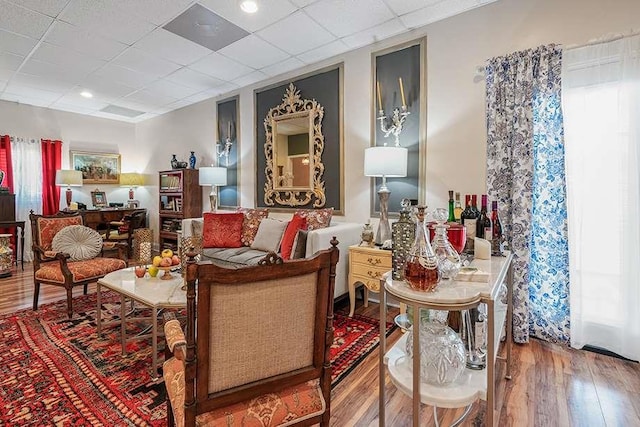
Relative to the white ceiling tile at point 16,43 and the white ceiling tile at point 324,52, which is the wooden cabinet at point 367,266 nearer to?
the white ceiling tile at point 324,52

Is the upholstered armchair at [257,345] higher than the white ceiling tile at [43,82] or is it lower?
lower

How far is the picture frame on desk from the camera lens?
20.5 feet

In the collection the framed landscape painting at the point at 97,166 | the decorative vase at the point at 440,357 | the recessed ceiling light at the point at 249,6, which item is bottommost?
the decorative vase at the point at 440,357

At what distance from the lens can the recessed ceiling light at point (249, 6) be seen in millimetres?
2693

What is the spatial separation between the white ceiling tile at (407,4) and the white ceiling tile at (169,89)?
3268 mm

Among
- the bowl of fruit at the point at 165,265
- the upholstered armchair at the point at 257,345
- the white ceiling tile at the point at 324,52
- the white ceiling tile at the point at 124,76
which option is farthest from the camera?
the white ceiling tile at the point at 124,76

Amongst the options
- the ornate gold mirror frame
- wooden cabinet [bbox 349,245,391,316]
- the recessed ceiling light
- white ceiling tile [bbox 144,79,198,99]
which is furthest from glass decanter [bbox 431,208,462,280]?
white ceiling tile [bbox 144,79,198,99]

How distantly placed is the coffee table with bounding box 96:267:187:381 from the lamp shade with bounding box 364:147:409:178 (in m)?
1.95

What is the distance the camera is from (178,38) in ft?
10.9

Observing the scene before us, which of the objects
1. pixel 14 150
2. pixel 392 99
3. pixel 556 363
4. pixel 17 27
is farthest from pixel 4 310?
pixel 556 363

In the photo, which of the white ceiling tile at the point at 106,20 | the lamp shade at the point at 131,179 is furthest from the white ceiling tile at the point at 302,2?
the lamp shade at the point at 131,179

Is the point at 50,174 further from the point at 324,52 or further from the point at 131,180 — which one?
the point at 324,52

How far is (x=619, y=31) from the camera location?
89.6 inches

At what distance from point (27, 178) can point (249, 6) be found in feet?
17.6
